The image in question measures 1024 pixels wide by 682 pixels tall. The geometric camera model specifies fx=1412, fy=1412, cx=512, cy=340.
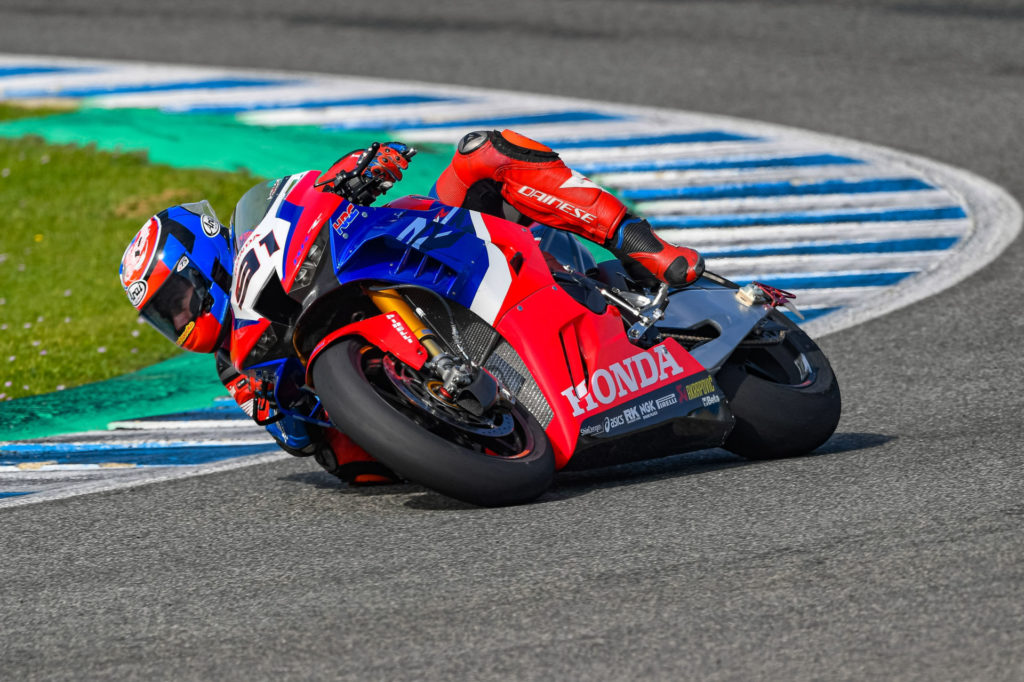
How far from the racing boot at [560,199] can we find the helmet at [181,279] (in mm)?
1048

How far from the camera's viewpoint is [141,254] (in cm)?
532

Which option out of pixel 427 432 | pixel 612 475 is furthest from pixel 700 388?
pixel 427 432

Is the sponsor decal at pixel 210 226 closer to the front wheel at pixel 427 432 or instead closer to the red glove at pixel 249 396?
the red glove at pixel 249 396

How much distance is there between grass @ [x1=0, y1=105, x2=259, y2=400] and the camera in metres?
8.34

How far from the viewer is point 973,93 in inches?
477

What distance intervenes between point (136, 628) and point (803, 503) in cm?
217

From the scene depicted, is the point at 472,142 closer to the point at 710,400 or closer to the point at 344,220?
the point at 344,220

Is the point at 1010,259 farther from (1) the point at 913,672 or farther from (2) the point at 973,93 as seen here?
(1) the point at 913,672

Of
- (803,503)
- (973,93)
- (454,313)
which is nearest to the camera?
(803,503)

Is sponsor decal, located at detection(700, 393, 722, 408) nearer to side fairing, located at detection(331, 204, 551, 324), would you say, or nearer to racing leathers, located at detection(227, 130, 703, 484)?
racing leathers, located at detection(227, 130, 703, 484)

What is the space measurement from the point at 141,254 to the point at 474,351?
131 cm

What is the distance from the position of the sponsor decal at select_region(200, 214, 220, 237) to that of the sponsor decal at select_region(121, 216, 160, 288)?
18 cm

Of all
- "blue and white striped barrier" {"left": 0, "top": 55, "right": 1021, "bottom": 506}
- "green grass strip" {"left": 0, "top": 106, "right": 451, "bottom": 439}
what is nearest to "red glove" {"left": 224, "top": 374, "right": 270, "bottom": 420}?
"blue and white striped barrier" {"left": 0, "top": 55, "right": 1021, "bottom": 506}

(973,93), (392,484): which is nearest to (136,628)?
(392,484)
